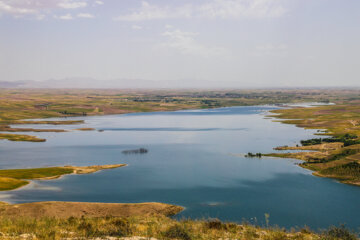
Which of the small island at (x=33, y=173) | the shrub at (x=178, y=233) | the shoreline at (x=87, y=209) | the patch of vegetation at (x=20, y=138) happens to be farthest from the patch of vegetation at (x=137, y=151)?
the shrub at (x=178, y=233)

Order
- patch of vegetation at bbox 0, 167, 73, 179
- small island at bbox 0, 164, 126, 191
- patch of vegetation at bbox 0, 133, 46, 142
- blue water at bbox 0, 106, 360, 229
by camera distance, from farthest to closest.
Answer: patch of vegetation at bbox 0, 133, 46, 142 < patch of vegetation at bbox 0, 167, 73, 179 < small island at bbox 0, 164, 126, 191 < blue water at bbox 0, 106, 360, 229

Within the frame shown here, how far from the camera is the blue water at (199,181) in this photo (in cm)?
3750

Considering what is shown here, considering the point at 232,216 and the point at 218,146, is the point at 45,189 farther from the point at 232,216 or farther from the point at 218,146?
the point at 218,146

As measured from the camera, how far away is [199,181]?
4944cm

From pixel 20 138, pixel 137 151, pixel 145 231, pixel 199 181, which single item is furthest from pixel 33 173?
pixel 20 138

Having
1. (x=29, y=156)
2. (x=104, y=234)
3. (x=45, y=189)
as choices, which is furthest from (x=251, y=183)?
(x=29, y=156)

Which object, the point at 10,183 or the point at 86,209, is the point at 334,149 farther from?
the point at 10,183

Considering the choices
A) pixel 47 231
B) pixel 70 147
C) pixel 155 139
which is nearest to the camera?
pixel 47 231

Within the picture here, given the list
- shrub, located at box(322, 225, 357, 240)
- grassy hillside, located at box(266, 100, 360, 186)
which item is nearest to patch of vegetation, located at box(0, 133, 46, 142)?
grassy hillside, located at box(266, 100, 360, 186)

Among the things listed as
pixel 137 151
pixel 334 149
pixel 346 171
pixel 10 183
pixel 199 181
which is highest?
pixel 334 149

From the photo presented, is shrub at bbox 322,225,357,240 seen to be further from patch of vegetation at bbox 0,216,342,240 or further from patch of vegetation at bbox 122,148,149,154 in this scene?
patch of vegetation at bbox 122,148,149,154

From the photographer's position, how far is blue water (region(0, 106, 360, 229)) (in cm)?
3750

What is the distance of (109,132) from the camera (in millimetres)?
102125

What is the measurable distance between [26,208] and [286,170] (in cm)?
3841
